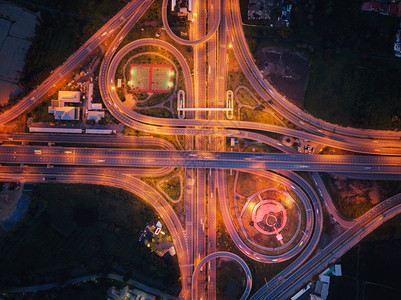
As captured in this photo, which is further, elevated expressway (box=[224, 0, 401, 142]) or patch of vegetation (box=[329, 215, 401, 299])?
elevated expressway (box=[224, 0, 401, 142])

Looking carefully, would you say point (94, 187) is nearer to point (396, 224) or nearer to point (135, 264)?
point (135, 264)

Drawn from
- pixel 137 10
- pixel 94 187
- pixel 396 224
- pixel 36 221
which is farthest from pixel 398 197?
pixel 36 221

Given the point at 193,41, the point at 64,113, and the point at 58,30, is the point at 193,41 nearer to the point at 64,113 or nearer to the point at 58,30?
the point at 58,30

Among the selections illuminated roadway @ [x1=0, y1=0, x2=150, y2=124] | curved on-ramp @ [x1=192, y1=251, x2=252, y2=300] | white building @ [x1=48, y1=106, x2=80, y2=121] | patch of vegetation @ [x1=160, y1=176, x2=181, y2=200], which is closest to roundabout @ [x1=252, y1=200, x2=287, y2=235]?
curved on-ramp @ [x1=192, y1=251, x2=252, y2=300]


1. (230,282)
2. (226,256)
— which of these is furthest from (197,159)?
(230,282)

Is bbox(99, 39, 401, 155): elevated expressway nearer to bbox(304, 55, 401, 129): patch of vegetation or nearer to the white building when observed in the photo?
bbox(304, 55, 401, 129): patch of vegetation

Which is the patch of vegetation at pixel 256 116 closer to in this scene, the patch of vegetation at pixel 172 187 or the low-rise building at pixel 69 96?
the patch of vegetation at pixel 172 187

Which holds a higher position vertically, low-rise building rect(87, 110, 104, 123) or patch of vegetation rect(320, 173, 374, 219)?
low-rise building rect(87, 110, 104, 123)
